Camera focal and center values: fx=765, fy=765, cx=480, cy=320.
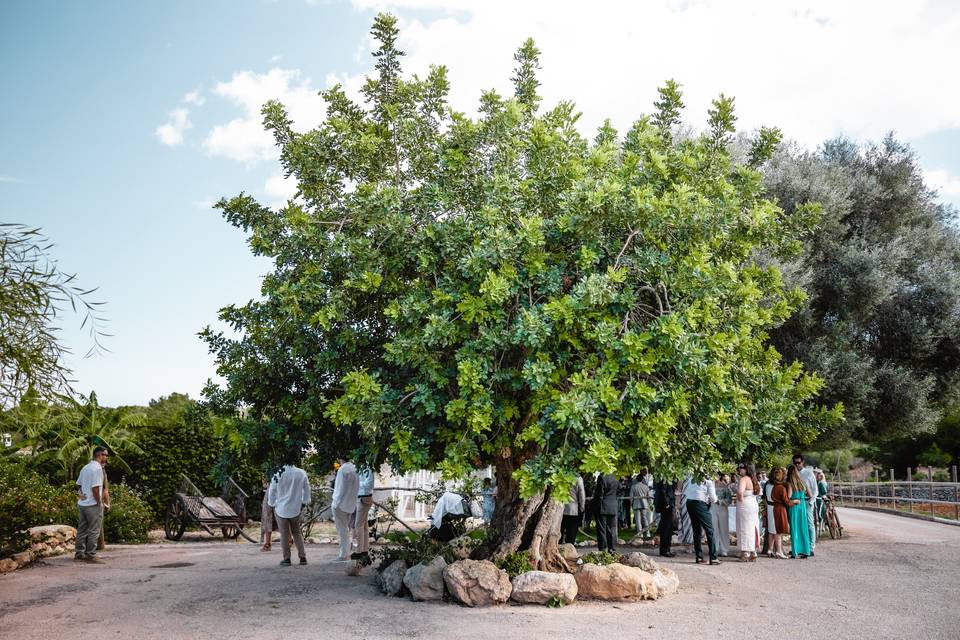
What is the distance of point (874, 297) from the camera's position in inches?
691

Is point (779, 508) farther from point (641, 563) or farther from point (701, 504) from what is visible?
point (641, 563)

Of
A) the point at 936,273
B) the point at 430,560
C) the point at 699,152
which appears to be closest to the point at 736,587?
the point at 430,560

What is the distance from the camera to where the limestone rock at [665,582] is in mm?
10141

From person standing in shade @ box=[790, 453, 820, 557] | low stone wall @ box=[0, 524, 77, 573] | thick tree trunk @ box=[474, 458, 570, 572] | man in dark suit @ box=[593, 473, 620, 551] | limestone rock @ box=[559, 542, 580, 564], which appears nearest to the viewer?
thick tree trunk @ box=[474, 458, 570, 572]

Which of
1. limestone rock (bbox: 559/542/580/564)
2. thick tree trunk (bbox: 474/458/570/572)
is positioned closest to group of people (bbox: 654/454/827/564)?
limestone rock (bbox: 559/542/580/564)

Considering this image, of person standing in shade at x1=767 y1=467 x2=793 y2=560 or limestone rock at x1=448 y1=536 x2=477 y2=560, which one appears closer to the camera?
limestone rock at x1=448 y1=536 x2=477 y2=560

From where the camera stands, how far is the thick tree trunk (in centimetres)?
1051

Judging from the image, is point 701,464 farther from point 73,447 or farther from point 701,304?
point 73,447

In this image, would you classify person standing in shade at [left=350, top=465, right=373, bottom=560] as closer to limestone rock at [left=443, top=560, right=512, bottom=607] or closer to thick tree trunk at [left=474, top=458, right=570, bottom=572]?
thick tree trunk at [left=474, top=458, right=570, bottom=572]

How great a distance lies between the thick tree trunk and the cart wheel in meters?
10.00

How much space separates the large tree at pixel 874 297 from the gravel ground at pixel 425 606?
5.15 meters

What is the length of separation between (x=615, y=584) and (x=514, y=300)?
3.90 metres

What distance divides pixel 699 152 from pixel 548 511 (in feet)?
17.6

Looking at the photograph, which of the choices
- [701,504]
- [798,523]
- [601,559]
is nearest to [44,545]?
[601,559]
